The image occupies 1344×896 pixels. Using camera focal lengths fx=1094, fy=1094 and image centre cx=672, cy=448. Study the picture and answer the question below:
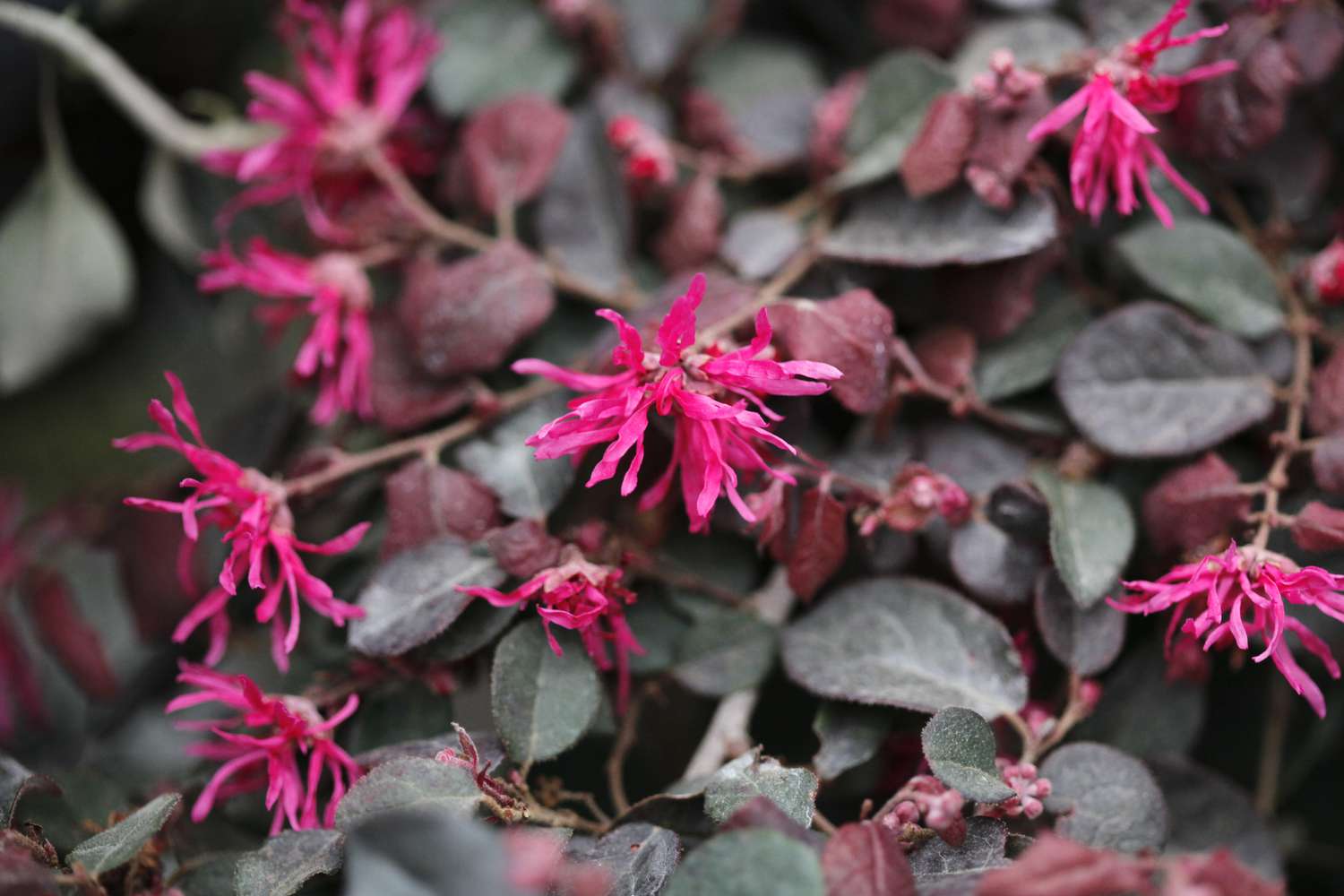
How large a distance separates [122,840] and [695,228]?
1.51 ft

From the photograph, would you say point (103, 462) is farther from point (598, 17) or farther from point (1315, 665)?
point (1315, 665)

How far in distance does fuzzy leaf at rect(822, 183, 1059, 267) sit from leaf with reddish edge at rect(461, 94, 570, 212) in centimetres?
20

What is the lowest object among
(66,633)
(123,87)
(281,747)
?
(66,633)

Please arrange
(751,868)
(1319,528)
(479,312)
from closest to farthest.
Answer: (751,868) < (1319,528) < (479,312)

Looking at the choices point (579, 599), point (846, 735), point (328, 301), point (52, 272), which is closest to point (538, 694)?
point (579, 599)

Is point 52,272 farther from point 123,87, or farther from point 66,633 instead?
point 66,633

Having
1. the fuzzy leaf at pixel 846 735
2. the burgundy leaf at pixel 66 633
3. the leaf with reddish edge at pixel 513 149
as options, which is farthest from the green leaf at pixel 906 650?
the burgundy leaf at pixel 66 633

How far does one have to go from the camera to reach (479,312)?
637 mm

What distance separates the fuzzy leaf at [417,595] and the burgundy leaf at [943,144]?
0.32m

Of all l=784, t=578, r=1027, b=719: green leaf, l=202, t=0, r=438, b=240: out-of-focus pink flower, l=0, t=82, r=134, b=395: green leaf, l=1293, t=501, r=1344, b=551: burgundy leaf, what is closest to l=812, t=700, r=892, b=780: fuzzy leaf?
l=784, t=578, r=1027, b=719: green leaf

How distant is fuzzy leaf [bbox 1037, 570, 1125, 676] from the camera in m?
0.58

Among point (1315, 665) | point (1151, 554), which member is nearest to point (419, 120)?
point (1151, 554)

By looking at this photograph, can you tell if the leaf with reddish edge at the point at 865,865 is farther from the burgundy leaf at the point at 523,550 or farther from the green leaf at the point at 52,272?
the green leaf at the point at 52,272

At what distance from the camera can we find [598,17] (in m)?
0.76
